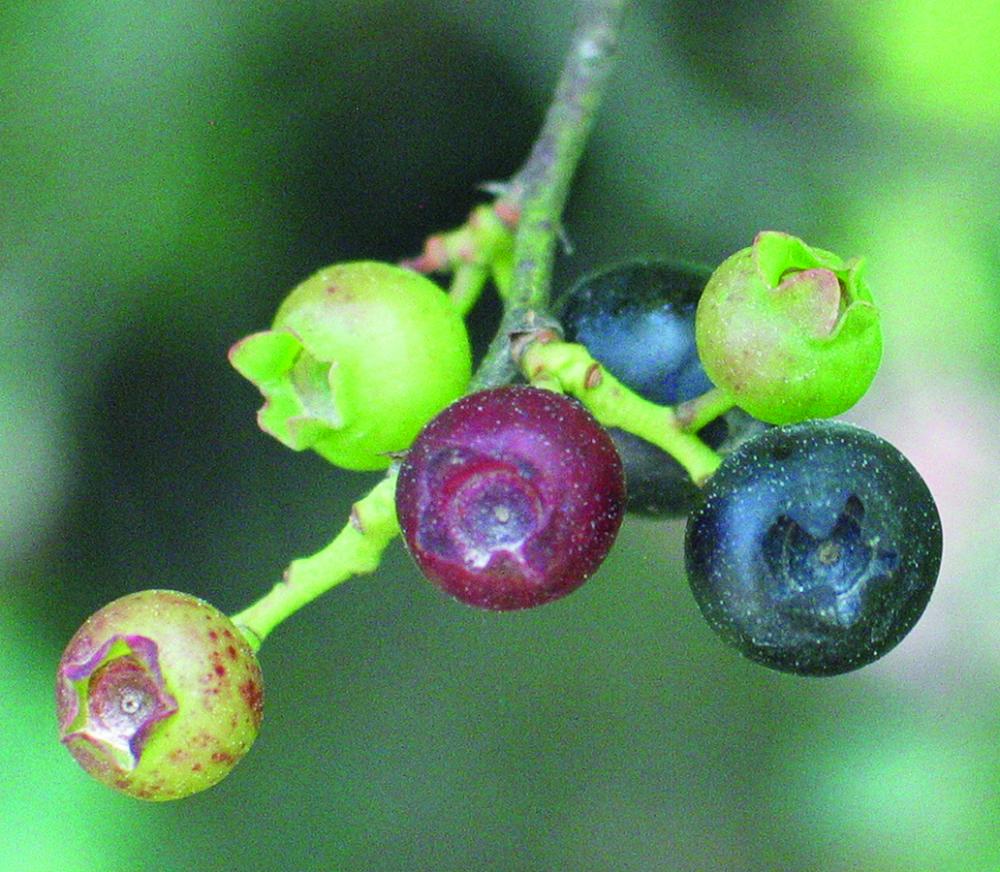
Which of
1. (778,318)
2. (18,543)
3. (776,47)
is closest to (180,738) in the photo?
(778,318)

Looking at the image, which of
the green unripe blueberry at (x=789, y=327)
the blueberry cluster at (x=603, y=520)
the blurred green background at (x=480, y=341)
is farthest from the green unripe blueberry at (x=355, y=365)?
the blurred green background at (x=480, y=341)

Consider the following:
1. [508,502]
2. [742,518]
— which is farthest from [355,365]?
[742,518]

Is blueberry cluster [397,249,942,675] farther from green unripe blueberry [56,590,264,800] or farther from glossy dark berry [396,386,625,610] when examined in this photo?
green unripe blueberry [56,590,264,800]

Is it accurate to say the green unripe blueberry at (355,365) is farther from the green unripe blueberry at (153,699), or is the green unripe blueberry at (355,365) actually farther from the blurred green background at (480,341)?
the blurred green background at (480,341)

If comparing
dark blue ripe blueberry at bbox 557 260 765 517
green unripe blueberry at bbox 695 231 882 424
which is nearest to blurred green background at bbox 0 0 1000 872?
dark blue ripe blueberry at bbox 557 260 765 517

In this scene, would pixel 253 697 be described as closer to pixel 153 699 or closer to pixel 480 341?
pixel 153 699

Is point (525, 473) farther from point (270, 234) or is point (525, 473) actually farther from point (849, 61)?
point (849, 61)
